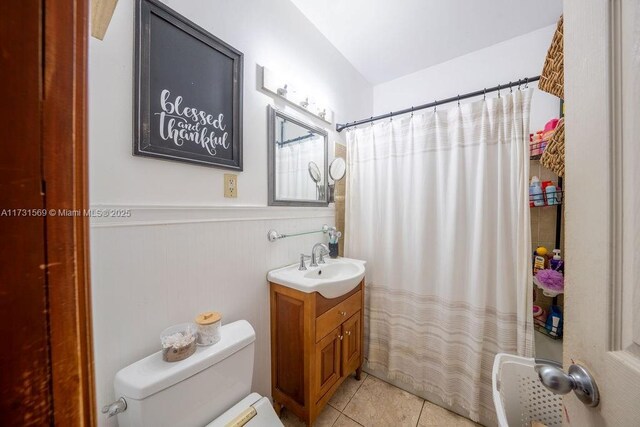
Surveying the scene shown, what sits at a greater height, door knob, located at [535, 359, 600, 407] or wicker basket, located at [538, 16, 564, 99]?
wicker basket, located at [538, 16, 564, 99]

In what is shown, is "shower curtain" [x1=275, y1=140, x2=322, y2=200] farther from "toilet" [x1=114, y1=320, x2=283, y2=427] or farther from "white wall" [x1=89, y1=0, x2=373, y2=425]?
"toilet" [x1=114, y1=320, x2=283, y2=427]

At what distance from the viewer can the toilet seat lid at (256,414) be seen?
792mm

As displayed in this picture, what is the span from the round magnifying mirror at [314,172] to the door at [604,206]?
127 cm

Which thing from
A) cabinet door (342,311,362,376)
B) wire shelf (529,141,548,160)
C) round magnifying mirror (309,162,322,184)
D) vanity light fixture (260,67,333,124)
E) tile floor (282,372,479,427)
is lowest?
tile floor (282,372,479,427)

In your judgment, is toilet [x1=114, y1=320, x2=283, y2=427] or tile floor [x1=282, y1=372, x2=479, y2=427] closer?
toilet [x1=114, y1=320, x2=283, y2=427]

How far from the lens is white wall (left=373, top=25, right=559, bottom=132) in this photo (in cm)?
159

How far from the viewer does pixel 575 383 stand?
1.32ft

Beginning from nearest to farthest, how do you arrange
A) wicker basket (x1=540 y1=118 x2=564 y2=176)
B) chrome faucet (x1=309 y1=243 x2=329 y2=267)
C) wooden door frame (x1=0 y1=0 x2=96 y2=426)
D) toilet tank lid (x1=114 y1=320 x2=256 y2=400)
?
wooden door frame (x1=0 y1=0 x2=96 y2=426)
toilet tank lid (x1=114 y1=320 x2=256 y2=400)
wicker basket (x1=540 y1=118 x2=564 y2=176)
chrome faucet (x1=309 y1=243 x2=329 y2=267)

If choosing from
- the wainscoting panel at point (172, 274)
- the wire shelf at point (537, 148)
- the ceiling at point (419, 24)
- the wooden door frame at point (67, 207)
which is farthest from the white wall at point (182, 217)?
the wire shelf at point (537, 148)

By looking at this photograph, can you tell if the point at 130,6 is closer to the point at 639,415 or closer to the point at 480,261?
the point at 639,415

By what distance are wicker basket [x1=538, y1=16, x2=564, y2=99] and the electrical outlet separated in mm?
1293

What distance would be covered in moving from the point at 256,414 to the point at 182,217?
0.83 metres

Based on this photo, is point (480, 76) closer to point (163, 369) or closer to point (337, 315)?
point (337, 315)

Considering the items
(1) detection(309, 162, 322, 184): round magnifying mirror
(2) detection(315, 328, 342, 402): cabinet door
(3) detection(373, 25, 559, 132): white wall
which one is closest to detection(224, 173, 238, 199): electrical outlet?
(1) detection(309, 162, 322, 184): round magnifying mirror
